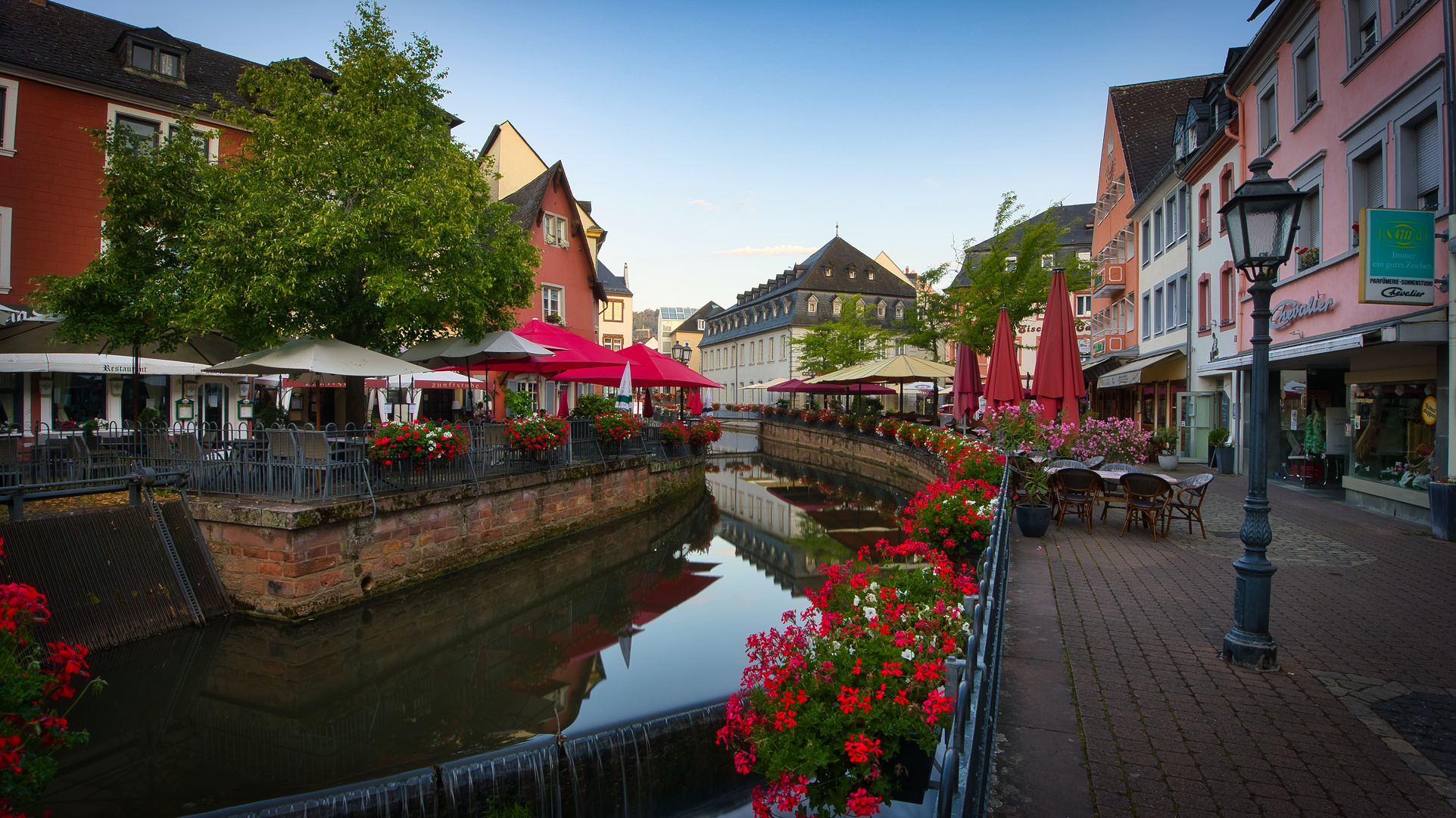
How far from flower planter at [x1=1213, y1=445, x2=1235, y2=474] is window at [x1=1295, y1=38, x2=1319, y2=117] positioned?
291 inches

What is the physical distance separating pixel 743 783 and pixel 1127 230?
28.2m

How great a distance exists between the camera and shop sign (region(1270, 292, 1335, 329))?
40.3 ft

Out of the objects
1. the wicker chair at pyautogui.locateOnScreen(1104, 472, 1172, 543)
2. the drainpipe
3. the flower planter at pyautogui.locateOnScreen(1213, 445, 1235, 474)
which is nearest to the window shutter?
the drainpipe

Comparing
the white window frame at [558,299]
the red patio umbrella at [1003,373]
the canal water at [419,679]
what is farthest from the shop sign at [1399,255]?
the white window frame at [558,299]

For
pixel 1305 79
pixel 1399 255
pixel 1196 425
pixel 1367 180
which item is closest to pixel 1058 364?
pixel 1399 255

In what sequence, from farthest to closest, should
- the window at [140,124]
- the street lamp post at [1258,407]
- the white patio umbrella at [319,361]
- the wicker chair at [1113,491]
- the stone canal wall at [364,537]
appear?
the window at [140,124], the white patio umbrella at [319,361], the wicker chair at [1113,491], the stone canal wall at [364,537], the street lamp post at [1258,407]

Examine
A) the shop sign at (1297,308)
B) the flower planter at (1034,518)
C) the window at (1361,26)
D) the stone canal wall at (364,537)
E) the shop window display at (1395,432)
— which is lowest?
the stone canal wall at (364,537)

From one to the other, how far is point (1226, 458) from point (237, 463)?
63.6ft

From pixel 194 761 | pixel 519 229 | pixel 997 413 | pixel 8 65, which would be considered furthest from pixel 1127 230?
pixel 8 65

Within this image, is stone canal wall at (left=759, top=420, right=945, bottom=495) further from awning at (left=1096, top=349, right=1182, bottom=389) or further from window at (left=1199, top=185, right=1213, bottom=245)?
window at (left=1199, top=185, right=1213, bottom=245)

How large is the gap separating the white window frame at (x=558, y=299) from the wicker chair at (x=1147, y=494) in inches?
822

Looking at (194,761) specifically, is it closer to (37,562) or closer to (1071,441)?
(37,562)

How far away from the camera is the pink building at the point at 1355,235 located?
9602mm

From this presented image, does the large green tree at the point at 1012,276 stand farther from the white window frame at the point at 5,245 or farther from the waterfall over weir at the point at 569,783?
the white window frame at the point at 5,245
